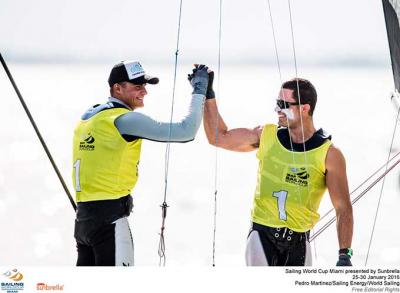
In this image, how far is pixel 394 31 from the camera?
5367 millimetres

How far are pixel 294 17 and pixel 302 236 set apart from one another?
2.33 m

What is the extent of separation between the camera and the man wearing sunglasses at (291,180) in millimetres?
4379

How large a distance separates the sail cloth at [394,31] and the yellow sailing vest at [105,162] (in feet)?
5.88

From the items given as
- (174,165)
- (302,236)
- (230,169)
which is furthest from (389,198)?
(302,236)

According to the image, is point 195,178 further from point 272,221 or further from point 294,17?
point 272,221

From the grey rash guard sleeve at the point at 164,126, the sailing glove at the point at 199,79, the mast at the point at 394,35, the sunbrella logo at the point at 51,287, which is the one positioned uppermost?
the mast at the point at 394,35

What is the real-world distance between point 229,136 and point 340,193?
0.64 metres

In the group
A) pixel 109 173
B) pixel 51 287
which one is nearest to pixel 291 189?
pixel 109 173

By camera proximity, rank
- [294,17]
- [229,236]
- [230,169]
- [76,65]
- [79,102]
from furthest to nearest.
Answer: [76,65], [79,102], [230,169], [294,17], [229,236]

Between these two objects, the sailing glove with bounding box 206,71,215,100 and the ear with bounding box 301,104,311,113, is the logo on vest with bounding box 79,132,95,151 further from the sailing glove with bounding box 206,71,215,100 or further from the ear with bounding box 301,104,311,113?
the ear with bounding box 301,104,311,113

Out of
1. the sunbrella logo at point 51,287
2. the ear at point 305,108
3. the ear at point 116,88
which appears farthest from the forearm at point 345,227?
the sunbrella logo at point 51,287

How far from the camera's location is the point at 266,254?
4.46m

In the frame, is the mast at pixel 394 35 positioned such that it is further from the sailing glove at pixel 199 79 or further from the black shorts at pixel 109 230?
the black shorts at pixel 109 230

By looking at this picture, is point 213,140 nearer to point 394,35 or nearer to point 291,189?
point 291,189
